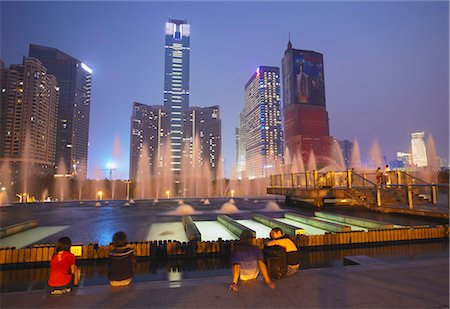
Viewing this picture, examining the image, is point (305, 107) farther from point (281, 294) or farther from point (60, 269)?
point (60, 269)

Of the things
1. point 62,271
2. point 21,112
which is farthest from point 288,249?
point 21,112

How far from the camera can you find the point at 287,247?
552 centimetres

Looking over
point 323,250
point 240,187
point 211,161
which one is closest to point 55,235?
point 323,250

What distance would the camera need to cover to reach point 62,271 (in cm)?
470

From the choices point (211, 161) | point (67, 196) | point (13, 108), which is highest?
point (13, 108)

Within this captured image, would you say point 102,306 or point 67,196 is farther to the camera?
point 67,196

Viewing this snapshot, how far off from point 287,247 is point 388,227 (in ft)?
26.2

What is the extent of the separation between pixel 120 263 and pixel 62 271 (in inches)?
40.1

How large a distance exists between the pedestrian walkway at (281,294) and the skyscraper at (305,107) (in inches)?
6168

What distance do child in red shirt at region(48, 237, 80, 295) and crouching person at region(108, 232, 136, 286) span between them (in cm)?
70

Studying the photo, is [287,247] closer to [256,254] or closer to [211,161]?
[256,254]

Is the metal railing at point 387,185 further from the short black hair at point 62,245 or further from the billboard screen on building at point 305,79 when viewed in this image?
the billboard screen on building at point 305,79

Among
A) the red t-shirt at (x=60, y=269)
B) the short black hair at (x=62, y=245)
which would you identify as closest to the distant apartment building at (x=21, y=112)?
the short black hair at (x=62, y=245)

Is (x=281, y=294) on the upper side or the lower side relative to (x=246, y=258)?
lower
